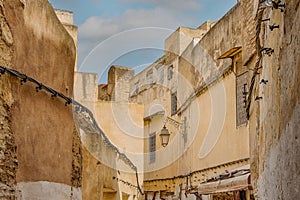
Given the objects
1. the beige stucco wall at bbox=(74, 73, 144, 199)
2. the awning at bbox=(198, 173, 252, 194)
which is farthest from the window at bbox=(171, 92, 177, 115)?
the awning at bbox=(198, 173, 252, 194)

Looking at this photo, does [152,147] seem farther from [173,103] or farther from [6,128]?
[6,128]

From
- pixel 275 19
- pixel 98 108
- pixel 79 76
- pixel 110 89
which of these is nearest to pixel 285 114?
pixel 275 19

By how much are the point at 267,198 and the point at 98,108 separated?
16.7 metres

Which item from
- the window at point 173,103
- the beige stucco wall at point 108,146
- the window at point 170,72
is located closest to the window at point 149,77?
the beige stucco wall at point 108,146

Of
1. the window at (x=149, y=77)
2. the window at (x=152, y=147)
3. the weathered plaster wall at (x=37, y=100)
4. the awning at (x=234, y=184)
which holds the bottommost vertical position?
the awning at (x=234, y=184)

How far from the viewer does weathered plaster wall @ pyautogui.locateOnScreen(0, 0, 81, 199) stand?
6.42 meters

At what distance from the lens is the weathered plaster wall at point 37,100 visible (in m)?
6.42

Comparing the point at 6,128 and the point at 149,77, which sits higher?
the point at 149,77

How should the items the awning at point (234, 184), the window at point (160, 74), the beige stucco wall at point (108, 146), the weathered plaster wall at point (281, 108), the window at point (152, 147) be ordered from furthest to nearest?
1. the window at point (160, 74)
2. the window at point (152, 147)
3. the beige stucco wall at point (108, 146)
4. the awning at point (234, 184)
5. the weathered plaster wall at point (281, 108)

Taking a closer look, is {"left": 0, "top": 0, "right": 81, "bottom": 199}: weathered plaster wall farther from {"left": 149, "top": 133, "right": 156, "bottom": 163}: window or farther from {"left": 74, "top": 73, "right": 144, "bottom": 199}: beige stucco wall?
{"left": 149, "top": 133, "right": 156, "bottom": 163}: window

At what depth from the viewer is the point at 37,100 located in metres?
7.35

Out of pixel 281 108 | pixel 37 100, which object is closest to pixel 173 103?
pixel 37 100

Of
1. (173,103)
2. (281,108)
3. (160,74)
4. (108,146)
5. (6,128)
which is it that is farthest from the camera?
(160,74)

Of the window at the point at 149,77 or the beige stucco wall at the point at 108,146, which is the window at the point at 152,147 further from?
the window at the point at 149,77
